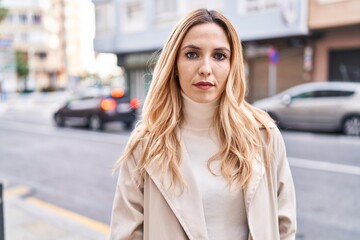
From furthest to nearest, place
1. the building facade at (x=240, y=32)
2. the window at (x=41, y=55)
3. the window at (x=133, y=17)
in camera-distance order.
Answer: the window at (x=41, y=55) → the window at (x=133, y=17) → the building facade at (x=240, y=32)

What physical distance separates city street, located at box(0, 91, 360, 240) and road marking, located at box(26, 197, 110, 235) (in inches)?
4.2

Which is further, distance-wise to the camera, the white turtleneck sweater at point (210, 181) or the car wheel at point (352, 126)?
the car wheel at point (352, 126)

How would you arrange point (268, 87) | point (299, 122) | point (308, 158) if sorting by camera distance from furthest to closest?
point (268, 87) → point (299, 122) → point (308, 158)

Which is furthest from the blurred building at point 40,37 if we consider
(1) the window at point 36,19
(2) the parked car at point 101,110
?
(2) the parked car at point 101,110

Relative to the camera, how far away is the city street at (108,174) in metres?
4.38

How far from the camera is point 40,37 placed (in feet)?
174

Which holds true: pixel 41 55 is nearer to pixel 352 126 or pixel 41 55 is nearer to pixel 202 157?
pixel 352 126

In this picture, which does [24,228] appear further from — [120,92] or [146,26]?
[146,26]

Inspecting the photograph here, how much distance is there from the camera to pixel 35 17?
5200 centimetres

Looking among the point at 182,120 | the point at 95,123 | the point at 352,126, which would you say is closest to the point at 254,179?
the point at 182,120

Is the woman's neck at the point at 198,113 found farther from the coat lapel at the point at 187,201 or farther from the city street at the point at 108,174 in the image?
the city street at the point at 108,174

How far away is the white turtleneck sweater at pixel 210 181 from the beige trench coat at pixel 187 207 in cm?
5

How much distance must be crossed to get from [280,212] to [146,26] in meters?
19.6

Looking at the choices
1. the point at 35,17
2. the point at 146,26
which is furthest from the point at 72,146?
the point at 35,17
